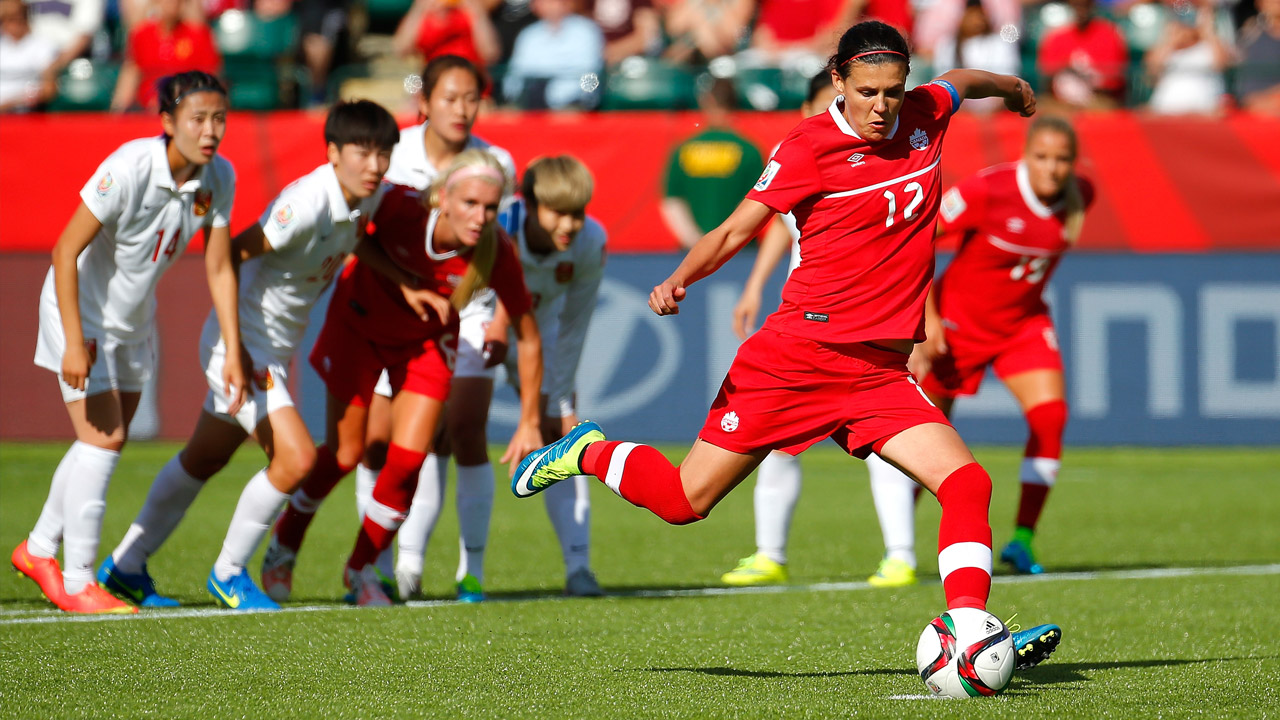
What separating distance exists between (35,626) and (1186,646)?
405 centimetres

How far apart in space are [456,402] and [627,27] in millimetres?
8870

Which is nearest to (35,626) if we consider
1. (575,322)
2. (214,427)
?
(214,427)

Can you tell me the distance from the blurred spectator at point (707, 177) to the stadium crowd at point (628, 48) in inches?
33.8

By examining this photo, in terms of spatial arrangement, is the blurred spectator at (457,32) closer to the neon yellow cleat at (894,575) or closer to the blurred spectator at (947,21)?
the blurred spectator at (947,21)

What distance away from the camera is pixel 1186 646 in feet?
16.4

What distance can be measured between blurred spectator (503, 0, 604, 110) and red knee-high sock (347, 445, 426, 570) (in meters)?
7.83

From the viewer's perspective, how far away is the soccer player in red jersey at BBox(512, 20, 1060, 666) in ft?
13.7

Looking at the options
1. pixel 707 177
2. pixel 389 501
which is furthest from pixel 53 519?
pixel 707 177

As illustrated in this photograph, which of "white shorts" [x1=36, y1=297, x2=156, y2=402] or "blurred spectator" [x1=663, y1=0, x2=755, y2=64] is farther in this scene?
"blurred spectator" [x1=663, y1=0, x2=755, y2=64]

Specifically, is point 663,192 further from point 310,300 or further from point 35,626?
point 35,626

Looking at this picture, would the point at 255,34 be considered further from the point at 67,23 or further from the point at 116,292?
the point at 116,292

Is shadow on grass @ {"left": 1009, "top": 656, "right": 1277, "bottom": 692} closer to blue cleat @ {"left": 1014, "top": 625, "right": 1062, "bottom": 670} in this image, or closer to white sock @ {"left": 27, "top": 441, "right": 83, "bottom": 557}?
blue cleat @ {"left": 1014, "top": 625, "right": 1062, "bottom": 670}

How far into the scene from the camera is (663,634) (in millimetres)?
5219

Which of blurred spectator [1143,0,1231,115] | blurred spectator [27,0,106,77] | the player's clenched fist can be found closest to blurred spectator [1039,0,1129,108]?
blurred spectator [1143,0,1231,115]
